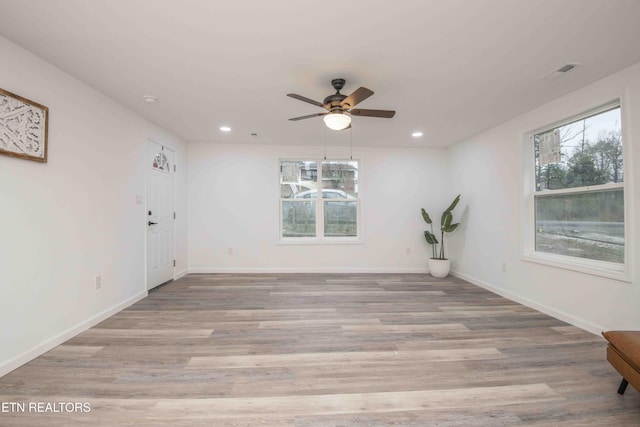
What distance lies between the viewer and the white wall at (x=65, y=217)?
196cm

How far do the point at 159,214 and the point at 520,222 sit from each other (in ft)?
16.8

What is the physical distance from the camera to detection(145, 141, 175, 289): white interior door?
3.74 metres

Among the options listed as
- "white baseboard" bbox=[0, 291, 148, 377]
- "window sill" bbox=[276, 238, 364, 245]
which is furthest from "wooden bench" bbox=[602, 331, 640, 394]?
"white baseboard" bbox=[0, 291, 148, 377]

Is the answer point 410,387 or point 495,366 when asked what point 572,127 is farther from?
point 410,387

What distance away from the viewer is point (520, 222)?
3.43 m

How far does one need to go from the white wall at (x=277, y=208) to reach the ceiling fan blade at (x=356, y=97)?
2.59 m

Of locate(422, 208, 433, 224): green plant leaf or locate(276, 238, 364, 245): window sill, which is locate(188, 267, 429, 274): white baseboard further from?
locate(422, 208, 433, 224): green plant leaf

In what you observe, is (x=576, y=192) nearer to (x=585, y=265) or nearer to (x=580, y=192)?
(x=580, y=192)

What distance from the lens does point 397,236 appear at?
5.12 meters

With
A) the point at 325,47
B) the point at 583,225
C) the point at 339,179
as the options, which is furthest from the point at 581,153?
the point at 339,179

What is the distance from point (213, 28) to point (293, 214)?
142 inches

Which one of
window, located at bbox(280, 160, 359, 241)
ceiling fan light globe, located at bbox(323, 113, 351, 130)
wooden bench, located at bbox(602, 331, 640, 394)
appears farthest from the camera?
window, located at bbox(280, 160, 359, 241)

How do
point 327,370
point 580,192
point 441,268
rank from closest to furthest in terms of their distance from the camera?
1. point 327,370
2. point 580,192
3. point 441,268

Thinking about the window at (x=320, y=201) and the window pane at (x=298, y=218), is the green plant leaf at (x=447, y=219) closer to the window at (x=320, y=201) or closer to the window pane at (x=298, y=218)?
the window at (x=320, y=201)
